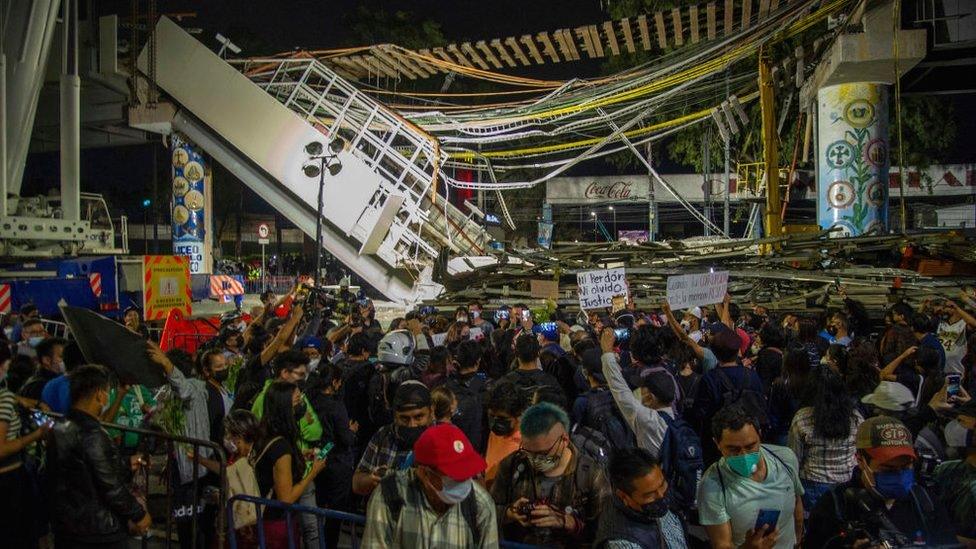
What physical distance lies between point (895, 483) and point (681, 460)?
1377mm

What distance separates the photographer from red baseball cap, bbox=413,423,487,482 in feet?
9.75

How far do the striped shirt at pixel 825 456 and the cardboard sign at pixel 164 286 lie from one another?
39.7ft

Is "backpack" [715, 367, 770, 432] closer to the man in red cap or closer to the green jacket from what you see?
the man in red cap

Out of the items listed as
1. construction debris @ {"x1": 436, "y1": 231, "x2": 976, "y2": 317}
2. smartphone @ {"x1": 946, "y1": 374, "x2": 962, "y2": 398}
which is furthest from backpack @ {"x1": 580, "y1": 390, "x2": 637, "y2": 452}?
construction debris @ {"x1": 436, "y1": 231, "x2": 976, "y2": 317}

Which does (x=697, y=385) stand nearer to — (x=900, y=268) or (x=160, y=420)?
(x=160, y=420)

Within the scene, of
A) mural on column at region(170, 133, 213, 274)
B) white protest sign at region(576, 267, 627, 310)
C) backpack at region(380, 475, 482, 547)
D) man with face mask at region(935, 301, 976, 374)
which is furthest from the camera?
mural on column at region(170, 133, 213, 274)

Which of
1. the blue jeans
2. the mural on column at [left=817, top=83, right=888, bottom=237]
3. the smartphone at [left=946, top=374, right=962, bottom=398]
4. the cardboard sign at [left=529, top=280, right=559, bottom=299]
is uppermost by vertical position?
the mural on column at [left=817, top=83, right=888, bottom=237]

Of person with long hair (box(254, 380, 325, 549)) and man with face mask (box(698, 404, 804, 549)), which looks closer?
man with face mask (box(698, 404, 804, 549))

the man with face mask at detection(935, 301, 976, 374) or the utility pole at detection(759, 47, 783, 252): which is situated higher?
the utility pole at detection(759, 47, 783, 252)

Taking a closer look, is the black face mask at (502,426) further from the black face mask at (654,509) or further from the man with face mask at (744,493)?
the black face mask at (654,509)

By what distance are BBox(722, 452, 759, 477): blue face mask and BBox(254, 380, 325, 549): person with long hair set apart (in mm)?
2624

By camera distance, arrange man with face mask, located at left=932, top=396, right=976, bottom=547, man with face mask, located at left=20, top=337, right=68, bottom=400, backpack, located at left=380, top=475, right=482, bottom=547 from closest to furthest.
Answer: backpack, located at left=380, top=475, right=482, bottom=547 → man with face mask, located at left=932, top=396, right=976, bottom=547 → man with face mask, located at left=20, top=337, right=68, bottom=400

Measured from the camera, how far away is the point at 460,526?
3109mm

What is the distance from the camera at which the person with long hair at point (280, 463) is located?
4.67 m
